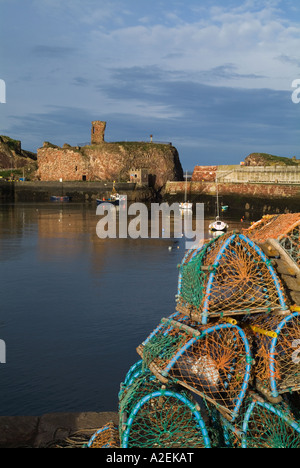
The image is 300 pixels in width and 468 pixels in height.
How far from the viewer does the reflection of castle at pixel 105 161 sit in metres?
75.4

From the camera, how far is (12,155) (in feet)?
292

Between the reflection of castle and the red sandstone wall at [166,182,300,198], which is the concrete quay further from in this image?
the reflection of castle

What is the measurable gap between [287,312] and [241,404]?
0.99 meters

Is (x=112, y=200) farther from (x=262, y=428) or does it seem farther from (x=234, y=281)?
(x=262, y=428)

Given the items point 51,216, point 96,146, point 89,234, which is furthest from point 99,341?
point 96,146

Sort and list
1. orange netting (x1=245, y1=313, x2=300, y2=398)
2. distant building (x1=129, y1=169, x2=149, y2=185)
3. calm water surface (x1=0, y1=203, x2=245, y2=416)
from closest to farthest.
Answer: orange netting (x1=245, y1=313, x2=300, y2=398)
calm water surface (x1=0, y1=203, x2=245, y2=416)
distant building (x1=129, y1=169, x2=149, y2=185)

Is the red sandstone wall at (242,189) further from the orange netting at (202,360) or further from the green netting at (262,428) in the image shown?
the green netting at (262,428)

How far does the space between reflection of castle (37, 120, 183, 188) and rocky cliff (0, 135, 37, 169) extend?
10.2 metres

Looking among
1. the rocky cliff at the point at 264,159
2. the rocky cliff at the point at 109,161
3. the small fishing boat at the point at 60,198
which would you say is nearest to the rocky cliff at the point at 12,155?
the rocky cliff at the point at 109,161

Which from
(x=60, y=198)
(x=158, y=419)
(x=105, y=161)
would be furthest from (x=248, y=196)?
(x=158, y=419)

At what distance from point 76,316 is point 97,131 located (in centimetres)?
7091

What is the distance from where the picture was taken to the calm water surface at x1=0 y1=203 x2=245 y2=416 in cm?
773

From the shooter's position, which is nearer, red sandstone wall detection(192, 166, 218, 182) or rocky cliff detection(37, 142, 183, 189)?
red sandstone wall detection(192, 166, 218, 182)

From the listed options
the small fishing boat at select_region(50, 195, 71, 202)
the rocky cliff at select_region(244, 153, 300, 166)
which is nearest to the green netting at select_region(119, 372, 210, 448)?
the rocky cliff at select_region(244, 153, 300, 166)
